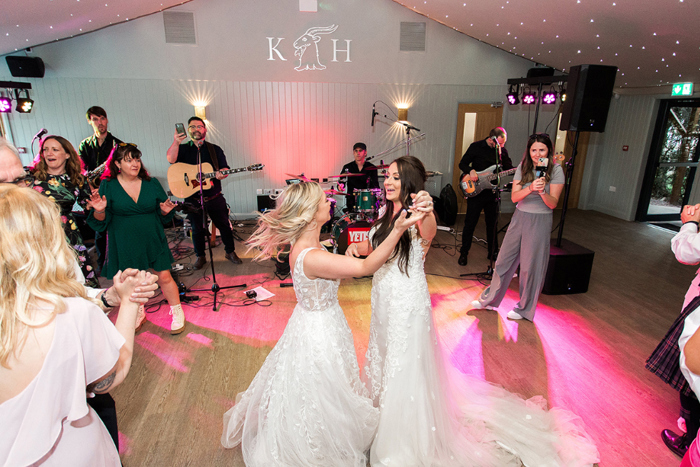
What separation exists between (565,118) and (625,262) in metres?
2.65

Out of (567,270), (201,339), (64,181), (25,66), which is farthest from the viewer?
(25,66)

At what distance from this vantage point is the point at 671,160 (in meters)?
7.69

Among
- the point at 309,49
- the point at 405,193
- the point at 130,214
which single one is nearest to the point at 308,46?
A: the point at 309,49

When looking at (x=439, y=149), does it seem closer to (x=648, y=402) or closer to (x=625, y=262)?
(x=625, y=262)

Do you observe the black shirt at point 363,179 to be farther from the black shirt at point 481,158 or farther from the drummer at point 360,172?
the black shirt at point 481,158

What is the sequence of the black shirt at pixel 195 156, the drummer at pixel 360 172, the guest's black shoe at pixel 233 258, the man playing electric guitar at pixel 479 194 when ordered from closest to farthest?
the black shirt at pixel 195 156
the man playing electric guitar at pixel 479 194
the guest's black shoe at pixel 233 258
the drummer at pixel 360 172

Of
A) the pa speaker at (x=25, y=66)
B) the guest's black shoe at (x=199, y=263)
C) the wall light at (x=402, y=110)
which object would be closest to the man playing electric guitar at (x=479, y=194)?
the wall light at (x=402, y=110)

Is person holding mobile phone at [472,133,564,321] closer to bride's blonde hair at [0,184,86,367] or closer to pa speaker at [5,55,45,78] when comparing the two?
bride's blonde hair at [0,184,86,367]

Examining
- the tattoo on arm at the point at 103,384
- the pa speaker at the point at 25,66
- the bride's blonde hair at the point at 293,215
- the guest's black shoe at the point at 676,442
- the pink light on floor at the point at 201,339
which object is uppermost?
the pa speaker at the point at 25,66

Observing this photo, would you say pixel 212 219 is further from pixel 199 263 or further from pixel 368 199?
pixel 368 199

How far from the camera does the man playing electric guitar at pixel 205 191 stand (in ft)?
14.8

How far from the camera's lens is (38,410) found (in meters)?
1.02

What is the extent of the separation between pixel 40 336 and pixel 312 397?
4.20ft

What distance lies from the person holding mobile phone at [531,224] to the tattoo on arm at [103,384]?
10.7ft
